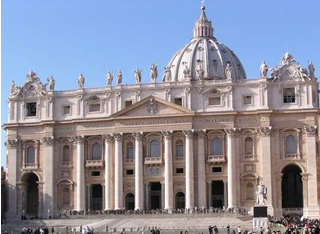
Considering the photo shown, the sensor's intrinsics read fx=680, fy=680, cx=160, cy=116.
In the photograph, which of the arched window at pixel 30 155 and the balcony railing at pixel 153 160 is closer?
the balcony railing at pixel 153 160

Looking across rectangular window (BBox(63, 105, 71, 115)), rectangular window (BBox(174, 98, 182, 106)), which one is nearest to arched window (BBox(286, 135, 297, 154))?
rectangular window (BBox(174, 98, 182, 106))

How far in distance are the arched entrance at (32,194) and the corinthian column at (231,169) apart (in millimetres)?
24008

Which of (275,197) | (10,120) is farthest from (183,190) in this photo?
(10,120)

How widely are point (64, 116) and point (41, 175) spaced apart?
24.5 feet

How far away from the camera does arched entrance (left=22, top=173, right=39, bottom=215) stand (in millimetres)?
81881

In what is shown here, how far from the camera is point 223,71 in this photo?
351 feet

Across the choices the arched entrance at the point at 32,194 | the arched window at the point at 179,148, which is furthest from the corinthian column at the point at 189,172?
the arched entrance at the point at 32,194

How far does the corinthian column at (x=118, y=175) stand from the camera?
7594cm

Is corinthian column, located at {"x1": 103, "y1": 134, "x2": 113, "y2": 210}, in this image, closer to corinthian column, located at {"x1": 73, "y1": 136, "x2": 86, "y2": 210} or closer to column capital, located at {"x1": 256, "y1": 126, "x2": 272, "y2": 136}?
corinthian column, located at {"x1": 73, "y1": 136, "x2": 86, "y2": 210}

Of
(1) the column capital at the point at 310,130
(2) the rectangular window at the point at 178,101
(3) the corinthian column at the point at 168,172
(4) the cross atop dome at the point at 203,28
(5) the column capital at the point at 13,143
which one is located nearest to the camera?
(1) the column capital at the point at 310,130

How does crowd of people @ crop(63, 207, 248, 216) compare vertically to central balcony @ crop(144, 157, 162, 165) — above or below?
below

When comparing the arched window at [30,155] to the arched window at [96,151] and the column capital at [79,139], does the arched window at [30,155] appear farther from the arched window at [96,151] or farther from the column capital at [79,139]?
the arched window at [96,151]

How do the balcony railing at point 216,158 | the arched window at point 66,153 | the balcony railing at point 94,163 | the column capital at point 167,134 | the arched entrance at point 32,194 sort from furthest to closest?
the arched entrance at point 32,194 → the arched window at point 66,153 → the balcony railing at point 94,163 → the column capital at point 167,134 → the balcony railing at point 216,158

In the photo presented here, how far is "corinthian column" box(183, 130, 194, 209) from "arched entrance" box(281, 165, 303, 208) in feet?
34.6
